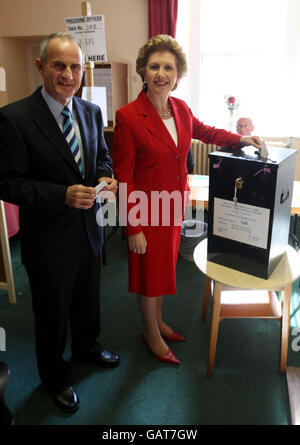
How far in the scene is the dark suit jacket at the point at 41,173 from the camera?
1276 millimetres

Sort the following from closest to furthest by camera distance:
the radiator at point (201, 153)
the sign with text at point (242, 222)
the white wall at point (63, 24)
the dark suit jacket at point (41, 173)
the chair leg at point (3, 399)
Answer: the chair leg at point (3, 399) < the dark suit jacket at point (41, 173) < the sign with text at point (242, 222) < the white wall at point (63, 24) < the radiator at point (201, 153)

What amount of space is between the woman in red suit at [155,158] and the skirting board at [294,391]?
0.72 meters

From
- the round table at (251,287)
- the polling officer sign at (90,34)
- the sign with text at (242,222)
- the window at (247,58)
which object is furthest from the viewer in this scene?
the window at (247,58)

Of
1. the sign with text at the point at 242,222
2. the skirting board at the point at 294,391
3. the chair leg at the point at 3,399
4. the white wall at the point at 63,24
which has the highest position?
the white wall at the point at 63,24

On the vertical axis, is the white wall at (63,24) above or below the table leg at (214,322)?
above

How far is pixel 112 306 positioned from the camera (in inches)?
95.0

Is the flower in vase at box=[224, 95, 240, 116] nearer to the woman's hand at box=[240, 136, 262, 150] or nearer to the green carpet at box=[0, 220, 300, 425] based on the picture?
the green carpet at box=[0, 220, 300, 425]

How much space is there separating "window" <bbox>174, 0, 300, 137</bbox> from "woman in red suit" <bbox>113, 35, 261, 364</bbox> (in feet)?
8.17

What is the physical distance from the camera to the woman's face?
1438 millimetres

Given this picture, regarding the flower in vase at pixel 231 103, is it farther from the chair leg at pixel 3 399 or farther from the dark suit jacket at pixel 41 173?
the chair leg at pixel 3 399

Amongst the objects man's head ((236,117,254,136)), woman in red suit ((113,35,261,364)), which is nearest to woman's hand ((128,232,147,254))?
woman in red suit ((113,35,261,364))

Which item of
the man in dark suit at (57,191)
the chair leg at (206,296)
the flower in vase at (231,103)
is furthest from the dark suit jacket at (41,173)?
the flower in vase at (231,103)

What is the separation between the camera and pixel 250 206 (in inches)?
55.1
